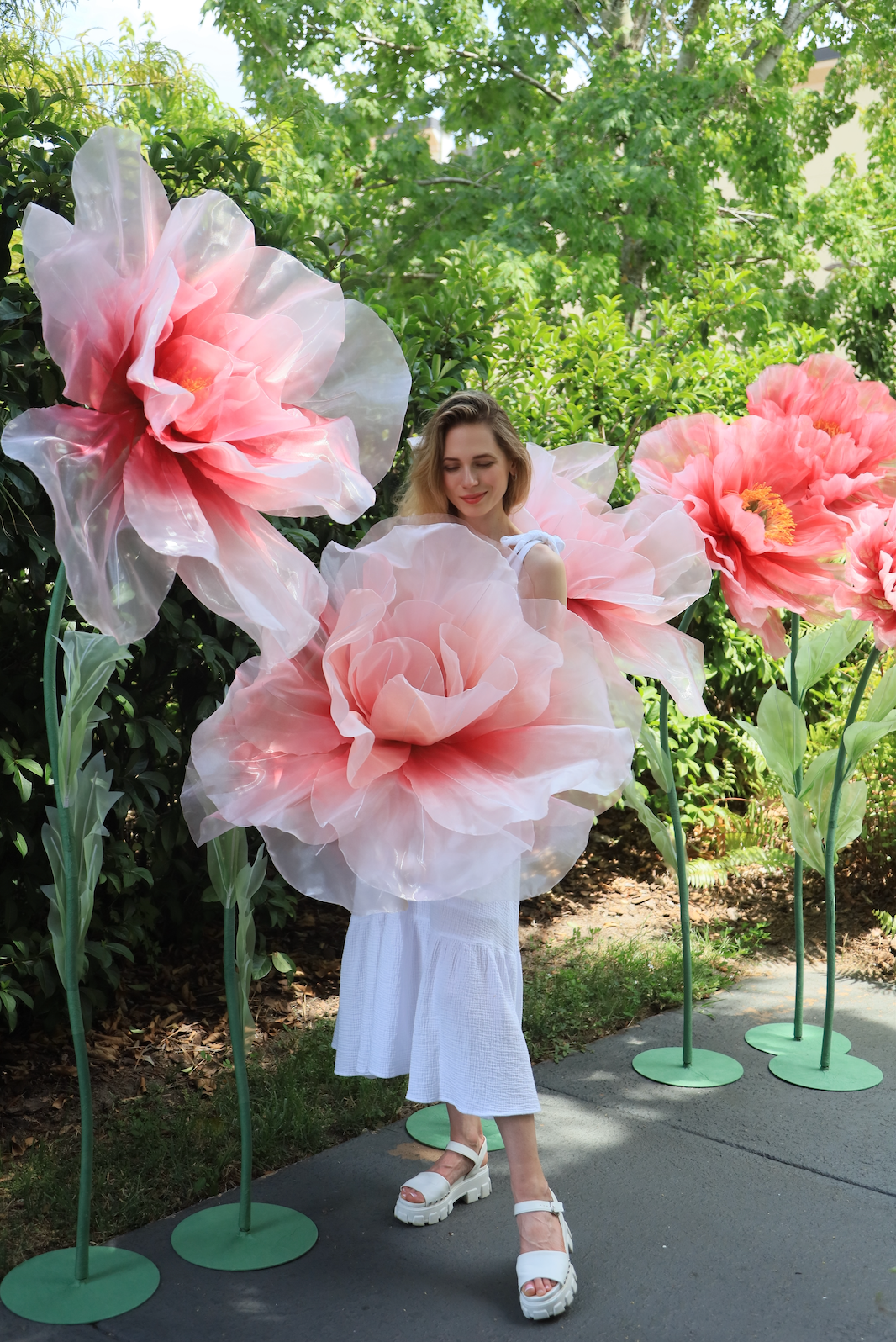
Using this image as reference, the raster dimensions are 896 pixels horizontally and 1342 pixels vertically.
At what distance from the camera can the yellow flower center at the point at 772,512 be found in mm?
2727

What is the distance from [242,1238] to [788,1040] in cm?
198

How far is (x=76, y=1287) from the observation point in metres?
2.24

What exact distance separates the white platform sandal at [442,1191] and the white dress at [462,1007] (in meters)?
0.28

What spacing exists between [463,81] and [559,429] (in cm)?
898

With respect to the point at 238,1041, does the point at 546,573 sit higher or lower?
higher

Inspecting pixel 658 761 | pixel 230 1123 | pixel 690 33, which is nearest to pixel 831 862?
pixel 658 761

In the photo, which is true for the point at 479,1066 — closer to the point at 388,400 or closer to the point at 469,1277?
the point at 469,1277

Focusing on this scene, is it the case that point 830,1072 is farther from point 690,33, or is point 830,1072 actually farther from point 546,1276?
point 690,33

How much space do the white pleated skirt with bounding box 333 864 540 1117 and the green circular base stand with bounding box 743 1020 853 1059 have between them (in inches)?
59.5

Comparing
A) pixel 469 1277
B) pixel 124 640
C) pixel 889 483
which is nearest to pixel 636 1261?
pixel 469 1277

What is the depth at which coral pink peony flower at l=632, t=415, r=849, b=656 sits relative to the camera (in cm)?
263

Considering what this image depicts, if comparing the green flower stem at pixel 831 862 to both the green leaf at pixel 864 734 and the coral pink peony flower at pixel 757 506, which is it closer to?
the green leaf at pixel 864 734

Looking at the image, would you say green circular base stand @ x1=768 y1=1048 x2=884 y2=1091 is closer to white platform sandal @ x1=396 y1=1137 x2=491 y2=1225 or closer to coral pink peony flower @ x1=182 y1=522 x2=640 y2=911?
white platform sandal @ x1=396 y1=1137 x2=491 y2=1225

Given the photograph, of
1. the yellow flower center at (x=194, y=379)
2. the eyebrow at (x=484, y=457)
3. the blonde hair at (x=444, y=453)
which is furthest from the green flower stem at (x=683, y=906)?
the yellow flower center at (x=194, y=379)
